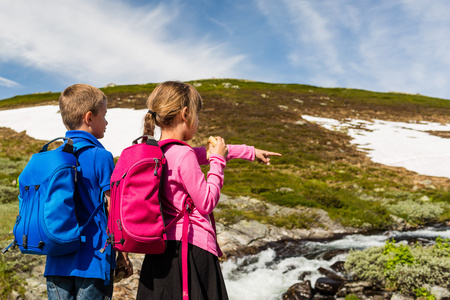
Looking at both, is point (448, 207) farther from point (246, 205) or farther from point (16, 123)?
point (16, 123)

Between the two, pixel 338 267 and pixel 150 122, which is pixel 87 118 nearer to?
pixel 150 122

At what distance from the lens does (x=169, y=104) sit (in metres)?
2.33

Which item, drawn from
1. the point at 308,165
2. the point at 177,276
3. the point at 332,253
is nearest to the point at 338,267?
the point at 332,253

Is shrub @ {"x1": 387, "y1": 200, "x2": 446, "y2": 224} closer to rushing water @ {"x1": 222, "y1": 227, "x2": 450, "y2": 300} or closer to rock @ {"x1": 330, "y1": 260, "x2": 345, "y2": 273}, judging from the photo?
rushing water @ {"x1": 222, "y1": 227, "x2": 450, "y2": 300}

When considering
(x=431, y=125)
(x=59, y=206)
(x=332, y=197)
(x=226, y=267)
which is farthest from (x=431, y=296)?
(x=431, y=125)

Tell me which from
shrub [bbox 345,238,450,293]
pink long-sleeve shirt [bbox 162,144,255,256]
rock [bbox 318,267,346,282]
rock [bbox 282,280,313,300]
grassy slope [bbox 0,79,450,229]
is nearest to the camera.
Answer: pink long-sleeve shirt [bbox 162,144,255,256]

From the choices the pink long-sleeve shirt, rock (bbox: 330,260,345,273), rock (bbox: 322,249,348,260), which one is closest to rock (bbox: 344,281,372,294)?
rock (bbox: 330,260,345,273)

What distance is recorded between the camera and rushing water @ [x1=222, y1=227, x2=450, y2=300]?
8109mm

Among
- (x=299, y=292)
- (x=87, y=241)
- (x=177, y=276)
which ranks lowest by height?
(x=299, y=292)

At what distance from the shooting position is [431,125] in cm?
4312

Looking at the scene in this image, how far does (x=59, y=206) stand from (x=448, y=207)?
1736 centimetres

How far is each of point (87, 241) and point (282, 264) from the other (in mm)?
7993

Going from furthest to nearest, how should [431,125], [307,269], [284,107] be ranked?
[284,107] → [431,125] → [307,269]

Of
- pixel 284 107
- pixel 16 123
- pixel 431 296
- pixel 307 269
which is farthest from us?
pixel 284 107
